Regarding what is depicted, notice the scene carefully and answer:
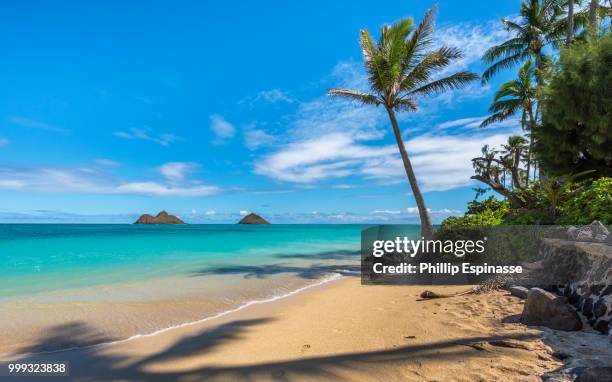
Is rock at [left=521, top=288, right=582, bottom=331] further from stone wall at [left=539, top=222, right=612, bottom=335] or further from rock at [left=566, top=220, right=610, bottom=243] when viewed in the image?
rock at [left=566, top=220, right=610, bottom=243]

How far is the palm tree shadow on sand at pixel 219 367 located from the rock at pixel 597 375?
0.99 m

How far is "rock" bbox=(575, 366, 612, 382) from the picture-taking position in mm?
2625

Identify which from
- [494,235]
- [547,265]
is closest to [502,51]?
[494,235]

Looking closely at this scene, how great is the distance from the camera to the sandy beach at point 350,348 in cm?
333

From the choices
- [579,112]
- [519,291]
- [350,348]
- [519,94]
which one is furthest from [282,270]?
[519,94]

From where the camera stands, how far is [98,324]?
5.29 meters

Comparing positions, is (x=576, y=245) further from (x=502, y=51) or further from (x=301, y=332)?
(x=502, y=51)

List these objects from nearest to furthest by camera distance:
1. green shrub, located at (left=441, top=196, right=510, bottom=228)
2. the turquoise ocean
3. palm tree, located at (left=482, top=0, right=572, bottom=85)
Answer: the turquoise ocean < green shrub, located at (left=441, top=196, right=510, bottom=228) < palm tree, located at (left=482, top=0, right=572, bottom=85)

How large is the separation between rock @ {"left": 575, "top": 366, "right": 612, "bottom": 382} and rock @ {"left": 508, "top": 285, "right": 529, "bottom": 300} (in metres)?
3.24

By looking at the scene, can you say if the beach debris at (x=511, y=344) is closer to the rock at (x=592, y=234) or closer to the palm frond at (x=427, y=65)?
the rock at (x=592, y=234)

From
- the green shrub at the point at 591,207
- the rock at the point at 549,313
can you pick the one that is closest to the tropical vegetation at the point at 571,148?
the green shrub at the point at 591,207

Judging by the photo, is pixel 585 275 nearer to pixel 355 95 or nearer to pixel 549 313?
pixel 549 313

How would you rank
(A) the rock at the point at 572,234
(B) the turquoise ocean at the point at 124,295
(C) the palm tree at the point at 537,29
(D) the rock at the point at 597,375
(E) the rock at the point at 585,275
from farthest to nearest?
(C) the palm tree at the point at 537,29 < (A) the rock at the point at 572,234 < (B) the turquoise ocean at the point at 124,295 < (E) the rock at the point at 585,275 < (D) the rock at the point at 597,375

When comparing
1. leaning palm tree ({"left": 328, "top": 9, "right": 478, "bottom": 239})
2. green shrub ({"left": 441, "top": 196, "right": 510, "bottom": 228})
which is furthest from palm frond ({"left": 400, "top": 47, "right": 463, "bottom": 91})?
green shrub ({"left": 441, "top": 196, "right": 510, "bottom": 228})
